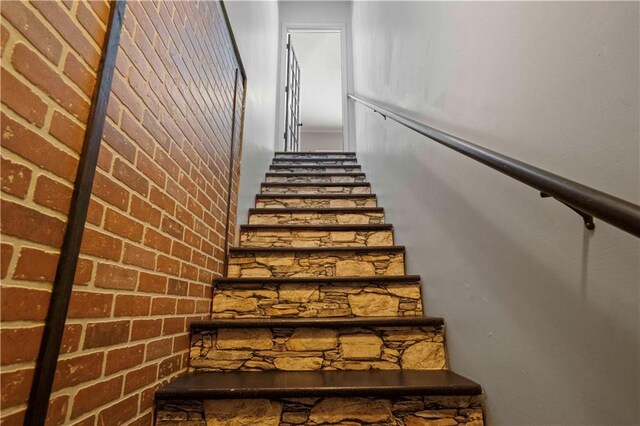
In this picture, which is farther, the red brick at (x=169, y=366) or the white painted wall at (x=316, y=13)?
the white painted wall at (x=316, y=13)

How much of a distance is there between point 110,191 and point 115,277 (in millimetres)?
212

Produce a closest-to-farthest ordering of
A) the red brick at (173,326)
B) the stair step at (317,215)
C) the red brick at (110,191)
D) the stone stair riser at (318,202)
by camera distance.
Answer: the red brick at (110,191) < the red brick at (173,326) < the stair step at (317,215) < the stone stair riser at (318,202)

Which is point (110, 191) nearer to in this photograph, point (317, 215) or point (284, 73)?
point (317, 215)

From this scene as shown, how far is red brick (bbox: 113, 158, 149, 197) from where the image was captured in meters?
0.80

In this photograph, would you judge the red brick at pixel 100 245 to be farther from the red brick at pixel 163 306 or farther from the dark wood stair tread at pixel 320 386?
the dark wood stair tread at pixel 320 386

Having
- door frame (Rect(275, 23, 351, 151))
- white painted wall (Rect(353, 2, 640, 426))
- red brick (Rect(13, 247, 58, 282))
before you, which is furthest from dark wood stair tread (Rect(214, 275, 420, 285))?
door frame (Rect(275, 23, 351, 151))

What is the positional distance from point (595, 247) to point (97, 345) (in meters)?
1.04

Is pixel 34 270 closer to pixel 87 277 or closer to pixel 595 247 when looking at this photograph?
pixel 87 277

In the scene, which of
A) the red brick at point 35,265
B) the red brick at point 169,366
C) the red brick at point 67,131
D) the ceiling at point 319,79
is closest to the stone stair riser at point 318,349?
the red brick at point 169,366

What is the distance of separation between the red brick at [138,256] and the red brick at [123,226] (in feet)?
0.09

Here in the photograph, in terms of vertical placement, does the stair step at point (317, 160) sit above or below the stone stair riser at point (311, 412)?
above

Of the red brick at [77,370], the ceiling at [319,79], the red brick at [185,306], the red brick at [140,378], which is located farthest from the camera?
the ceiling at [319,79]

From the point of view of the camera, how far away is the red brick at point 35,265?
1.76 feet

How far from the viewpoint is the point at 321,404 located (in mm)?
1003
